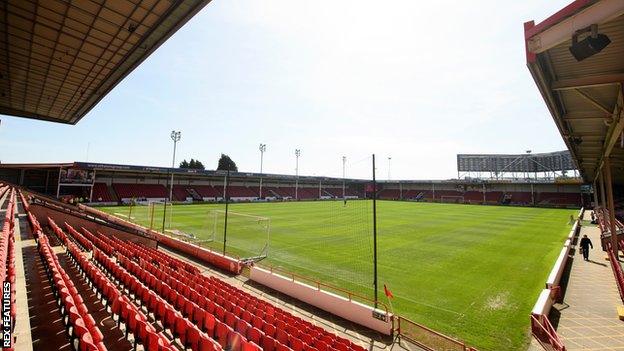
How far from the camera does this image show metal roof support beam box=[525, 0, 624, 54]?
4.62 m

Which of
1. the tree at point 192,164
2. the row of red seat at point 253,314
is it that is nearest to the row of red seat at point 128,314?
the row of red seat at point 253,314

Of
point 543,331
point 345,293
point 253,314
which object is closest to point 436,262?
point 345,293

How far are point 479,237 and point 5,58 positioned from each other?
33.3 meters

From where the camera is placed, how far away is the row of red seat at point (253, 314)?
7.16 meters

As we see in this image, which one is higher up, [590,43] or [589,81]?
[589,81]

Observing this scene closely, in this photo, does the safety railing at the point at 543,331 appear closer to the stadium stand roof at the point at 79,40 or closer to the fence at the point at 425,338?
the fence at the point at 425,338

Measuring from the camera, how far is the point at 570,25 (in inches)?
207

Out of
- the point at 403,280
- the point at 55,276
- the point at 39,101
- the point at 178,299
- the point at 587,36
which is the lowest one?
the point at 403,280

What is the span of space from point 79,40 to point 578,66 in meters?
17.3

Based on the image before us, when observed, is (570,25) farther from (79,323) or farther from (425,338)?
(79,323)

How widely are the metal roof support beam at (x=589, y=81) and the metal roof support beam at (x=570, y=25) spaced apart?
2.53m

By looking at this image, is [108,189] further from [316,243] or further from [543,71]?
[543,71]

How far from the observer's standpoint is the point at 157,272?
11.6 meters

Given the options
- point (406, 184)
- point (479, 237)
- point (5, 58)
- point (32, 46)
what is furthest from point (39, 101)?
point (406, 184)
